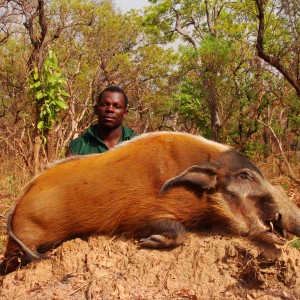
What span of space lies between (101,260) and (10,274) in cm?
80

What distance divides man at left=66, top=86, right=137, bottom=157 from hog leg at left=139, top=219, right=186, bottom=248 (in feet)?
5.01

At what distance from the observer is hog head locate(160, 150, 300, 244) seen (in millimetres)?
3365

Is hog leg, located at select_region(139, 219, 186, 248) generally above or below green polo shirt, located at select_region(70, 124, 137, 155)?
below

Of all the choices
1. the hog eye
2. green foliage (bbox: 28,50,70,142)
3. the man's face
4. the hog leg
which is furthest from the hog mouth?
green foliage (bbox: 28,50,70,142)

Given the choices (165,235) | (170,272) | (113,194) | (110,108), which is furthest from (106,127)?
(170,272)

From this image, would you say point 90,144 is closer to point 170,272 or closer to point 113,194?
point 113,194

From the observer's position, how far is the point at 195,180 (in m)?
3.43

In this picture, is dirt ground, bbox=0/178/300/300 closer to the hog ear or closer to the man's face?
the hog ear

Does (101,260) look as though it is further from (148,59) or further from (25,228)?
(148,59)

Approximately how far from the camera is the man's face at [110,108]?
15.3ft

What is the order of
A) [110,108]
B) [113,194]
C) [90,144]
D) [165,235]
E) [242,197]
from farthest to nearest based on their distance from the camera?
[90,144] → [110,108] → [113,194] → [242,197] → [165,235]

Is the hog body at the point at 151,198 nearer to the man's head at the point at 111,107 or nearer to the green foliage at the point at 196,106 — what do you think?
the man's head at the point at 111,107

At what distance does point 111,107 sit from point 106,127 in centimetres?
22

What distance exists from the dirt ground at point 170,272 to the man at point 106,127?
4.61 feet
